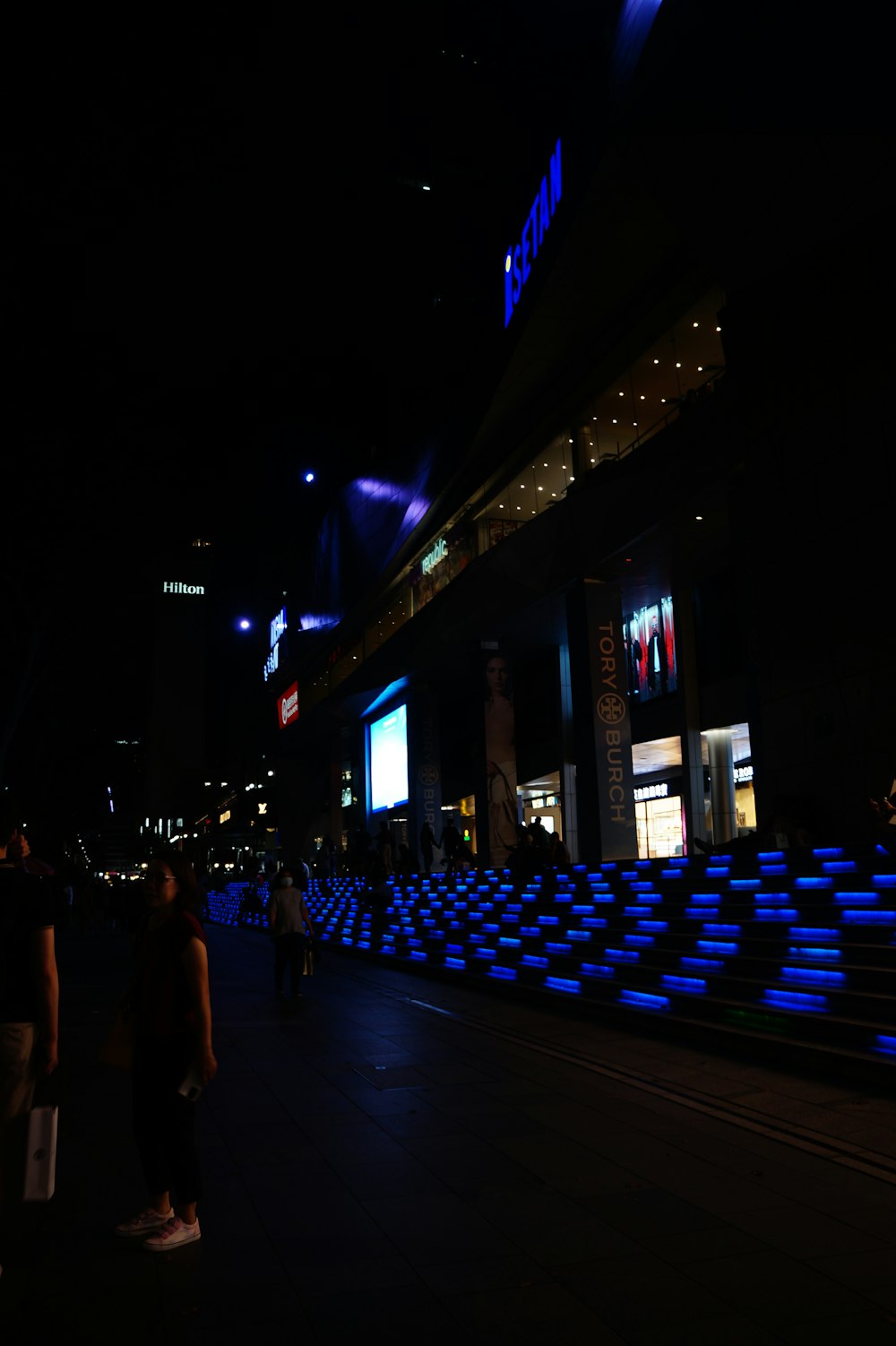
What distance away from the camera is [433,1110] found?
719 centimetres

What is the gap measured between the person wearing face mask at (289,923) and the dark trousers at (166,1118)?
9.06 meters

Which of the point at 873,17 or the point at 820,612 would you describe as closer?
the point at 873,17

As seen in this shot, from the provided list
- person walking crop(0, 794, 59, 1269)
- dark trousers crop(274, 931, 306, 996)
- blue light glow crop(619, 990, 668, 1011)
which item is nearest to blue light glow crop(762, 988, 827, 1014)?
blue light glow crop(619, 990, 668, 1011)

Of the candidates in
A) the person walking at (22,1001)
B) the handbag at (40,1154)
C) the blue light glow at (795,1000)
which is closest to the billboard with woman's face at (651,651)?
the blue light glow at (795,1000)

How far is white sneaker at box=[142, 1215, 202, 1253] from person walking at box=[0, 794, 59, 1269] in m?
0.70

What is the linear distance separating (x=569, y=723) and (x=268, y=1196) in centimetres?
2686

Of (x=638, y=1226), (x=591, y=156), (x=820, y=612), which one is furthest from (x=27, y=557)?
(x=638, y=1226)

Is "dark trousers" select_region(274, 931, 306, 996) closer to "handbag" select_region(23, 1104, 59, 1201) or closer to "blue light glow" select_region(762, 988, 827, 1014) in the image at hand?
"blue light glow" select_region(762, 988, 827, 1014)

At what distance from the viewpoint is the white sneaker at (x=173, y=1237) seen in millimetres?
4410

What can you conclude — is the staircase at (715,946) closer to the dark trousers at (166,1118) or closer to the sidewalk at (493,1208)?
the sidewalk at (493,1208)

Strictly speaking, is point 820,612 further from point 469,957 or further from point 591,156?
point 591,156

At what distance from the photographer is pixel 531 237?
2272cm

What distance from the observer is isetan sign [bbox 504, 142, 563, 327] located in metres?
20.7

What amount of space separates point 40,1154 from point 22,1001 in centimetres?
61
